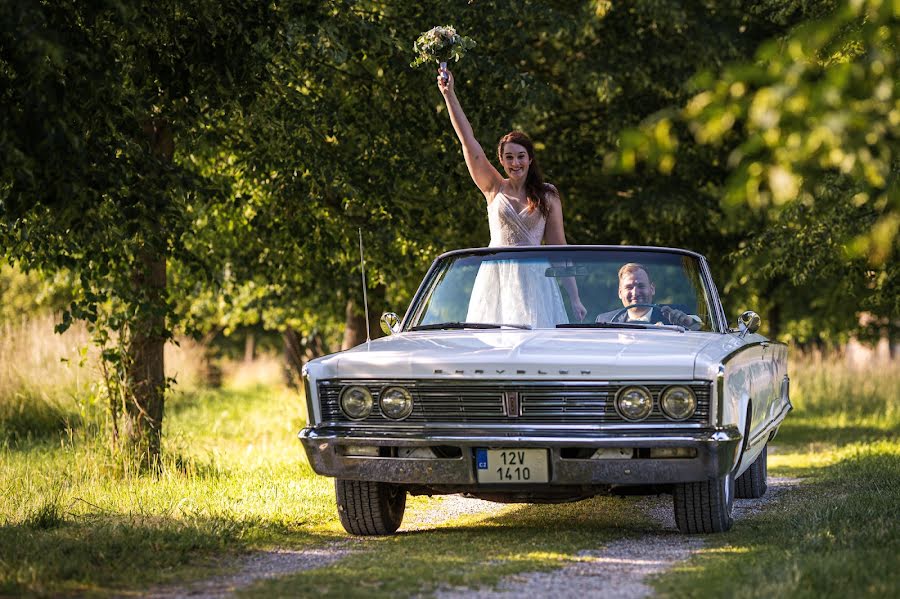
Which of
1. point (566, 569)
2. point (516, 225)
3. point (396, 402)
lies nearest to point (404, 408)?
point (396, 402)

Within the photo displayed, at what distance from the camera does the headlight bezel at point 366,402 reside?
749cm

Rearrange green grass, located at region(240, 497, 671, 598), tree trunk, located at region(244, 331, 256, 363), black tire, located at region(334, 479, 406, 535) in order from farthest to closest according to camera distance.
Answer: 1. tree trunk, located at region(244, 331, 256, 363)
2. black tire, located at region(334, 479, 406, 535)
3. green grass, located at region(240, 497, 671, 598)

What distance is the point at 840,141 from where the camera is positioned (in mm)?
4832

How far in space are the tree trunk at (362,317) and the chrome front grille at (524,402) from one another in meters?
10.2

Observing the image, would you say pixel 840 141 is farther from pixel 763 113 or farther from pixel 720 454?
pixel 720 454

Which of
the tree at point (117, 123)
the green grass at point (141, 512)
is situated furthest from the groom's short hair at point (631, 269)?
the tree at point (117, 123)

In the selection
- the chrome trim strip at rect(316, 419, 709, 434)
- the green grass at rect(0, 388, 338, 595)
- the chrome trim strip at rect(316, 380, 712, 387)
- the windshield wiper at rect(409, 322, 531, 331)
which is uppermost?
the windshield wiper at rect(409, 322, 531, 331)

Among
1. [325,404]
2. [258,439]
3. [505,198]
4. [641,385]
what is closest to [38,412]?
[258,439]

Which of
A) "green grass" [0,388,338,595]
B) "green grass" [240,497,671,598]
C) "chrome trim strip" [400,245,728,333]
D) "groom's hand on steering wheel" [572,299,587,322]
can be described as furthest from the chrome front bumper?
"chrome trim strip" [400,245,728,333]

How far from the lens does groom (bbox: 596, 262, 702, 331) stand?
27.3 feet

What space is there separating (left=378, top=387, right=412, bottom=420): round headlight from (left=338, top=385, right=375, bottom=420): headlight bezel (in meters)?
0.07

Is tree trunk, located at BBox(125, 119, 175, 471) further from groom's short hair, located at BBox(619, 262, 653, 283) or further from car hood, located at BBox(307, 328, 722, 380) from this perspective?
groom's short hair, located at BBox(619, 262, 653, 283)

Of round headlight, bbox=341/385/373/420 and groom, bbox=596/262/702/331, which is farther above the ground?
groom, bbox=596/262/702/331

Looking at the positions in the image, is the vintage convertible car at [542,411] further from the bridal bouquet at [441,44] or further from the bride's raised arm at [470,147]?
the bridal bouquet at [441,44]
